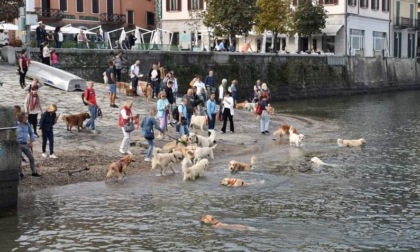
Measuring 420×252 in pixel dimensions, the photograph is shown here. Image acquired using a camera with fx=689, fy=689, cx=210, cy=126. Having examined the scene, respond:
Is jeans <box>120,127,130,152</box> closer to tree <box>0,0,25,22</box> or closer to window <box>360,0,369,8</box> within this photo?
tree <box>0,0,25,22</box>

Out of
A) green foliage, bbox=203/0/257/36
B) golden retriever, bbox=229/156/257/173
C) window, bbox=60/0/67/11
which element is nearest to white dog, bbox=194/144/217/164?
golden retriever, bbox=229/156/257/173

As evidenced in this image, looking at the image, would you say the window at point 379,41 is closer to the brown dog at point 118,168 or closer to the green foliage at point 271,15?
the green foliage at point 271,15

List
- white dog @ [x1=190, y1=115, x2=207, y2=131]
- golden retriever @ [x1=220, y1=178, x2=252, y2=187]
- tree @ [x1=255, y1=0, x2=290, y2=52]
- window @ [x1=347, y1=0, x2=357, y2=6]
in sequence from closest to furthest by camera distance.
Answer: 1. golden retriever @ [x1=220, y1=178, x2=252, y2=187]
2. white dog @ [x1=190, y1=115, x2=207, y2=131]
3. tree @ [x1=255, y1=0, x2=290, y2=52]
4. window @ [x1=347, y1=0, x2=357, y2=6]

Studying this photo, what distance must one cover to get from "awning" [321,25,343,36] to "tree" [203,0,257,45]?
43.5 ft

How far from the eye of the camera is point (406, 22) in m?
83.8

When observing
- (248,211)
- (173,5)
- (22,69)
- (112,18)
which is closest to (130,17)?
(112,18)

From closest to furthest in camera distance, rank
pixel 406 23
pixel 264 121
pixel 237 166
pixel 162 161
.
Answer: pixel 162 161
pixel 237 166
pixel 264 121
pixel 406 23

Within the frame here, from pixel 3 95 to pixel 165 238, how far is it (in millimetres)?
17259

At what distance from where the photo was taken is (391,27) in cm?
8144

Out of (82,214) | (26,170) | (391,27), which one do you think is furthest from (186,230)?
(391,27)

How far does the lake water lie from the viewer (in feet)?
42.0

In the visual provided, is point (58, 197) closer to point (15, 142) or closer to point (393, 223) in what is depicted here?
point (15, 142)

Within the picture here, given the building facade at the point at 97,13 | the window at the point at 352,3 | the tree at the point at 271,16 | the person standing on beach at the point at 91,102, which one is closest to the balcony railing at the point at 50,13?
the building facade at the point at 97,13

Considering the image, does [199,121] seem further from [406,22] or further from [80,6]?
[406,22]
